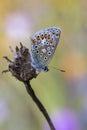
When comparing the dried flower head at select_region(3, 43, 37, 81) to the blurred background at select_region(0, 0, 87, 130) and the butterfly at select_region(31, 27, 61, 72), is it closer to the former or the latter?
the butterfly at select_region(31, 27, 61, 72)

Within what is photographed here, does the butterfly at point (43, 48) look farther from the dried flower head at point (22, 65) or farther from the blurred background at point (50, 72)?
the blurred background at point (50, 72)

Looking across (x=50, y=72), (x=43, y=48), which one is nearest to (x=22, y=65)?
(x=43, y=48)

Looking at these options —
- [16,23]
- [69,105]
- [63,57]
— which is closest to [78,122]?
[69,105]

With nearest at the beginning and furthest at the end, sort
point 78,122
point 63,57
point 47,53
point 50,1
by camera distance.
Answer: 1. point 47,53
2. point 78,122
3. point 63,57
4. point 50,1

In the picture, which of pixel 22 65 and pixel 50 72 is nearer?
pixel 22 65

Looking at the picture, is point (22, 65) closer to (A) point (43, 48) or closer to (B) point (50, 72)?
(A) point (43, 48)

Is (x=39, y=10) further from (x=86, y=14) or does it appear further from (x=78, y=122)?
(x=78, y=122)

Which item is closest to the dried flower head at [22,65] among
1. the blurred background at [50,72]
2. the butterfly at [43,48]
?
the butterfly at [43,48]

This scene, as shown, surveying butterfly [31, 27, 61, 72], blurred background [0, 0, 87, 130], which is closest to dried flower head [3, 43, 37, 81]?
butterfly [31, 27, 61, 72]
